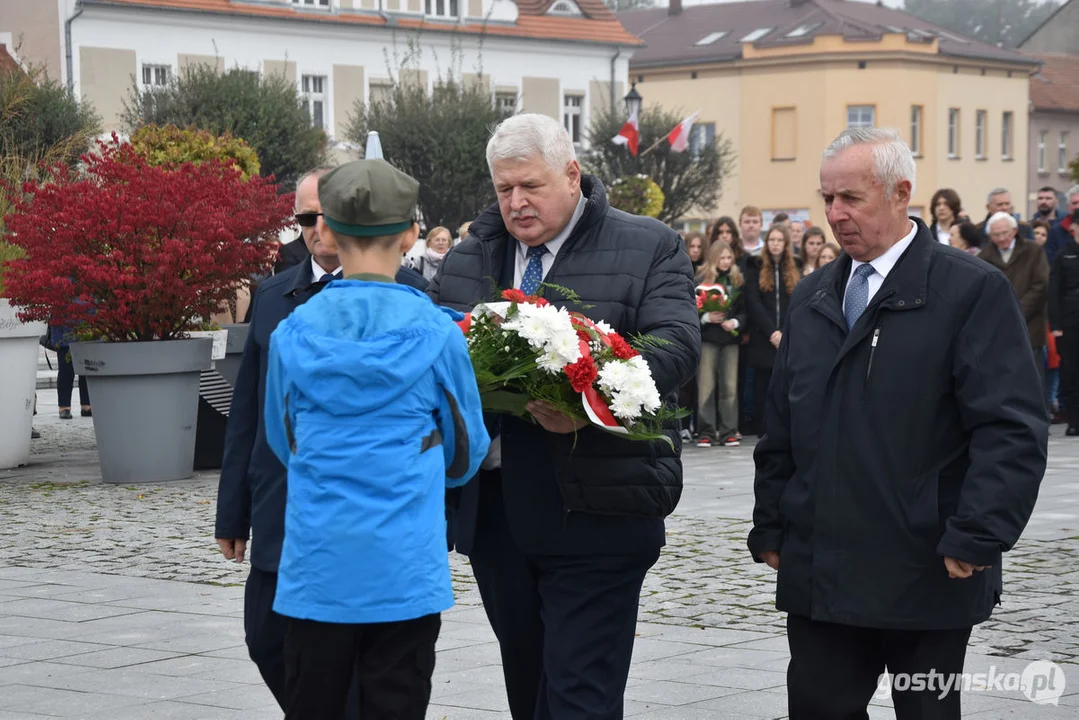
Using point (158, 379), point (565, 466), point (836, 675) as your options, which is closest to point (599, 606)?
point (565, 466)

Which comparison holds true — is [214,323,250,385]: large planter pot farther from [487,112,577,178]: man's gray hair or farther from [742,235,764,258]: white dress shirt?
[487,112,577,178]: man's gray hair

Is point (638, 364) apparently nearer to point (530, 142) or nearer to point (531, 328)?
point (531, 328)

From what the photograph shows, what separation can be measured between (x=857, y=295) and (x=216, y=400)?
9741mm

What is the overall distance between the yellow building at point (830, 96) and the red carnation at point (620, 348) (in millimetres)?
57267

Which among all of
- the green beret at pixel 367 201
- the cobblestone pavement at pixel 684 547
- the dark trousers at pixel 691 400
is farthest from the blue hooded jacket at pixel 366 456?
the dark trousers at pixel 691 400

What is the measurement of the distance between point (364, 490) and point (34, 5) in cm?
4284

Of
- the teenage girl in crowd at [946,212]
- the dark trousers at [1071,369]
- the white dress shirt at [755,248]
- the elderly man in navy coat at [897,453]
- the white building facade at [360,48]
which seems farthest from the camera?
the white building facade at [360,48]

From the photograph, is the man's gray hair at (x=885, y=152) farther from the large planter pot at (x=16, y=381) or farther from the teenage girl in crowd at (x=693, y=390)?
the teenage girl in crowd at (x=693, y=390)

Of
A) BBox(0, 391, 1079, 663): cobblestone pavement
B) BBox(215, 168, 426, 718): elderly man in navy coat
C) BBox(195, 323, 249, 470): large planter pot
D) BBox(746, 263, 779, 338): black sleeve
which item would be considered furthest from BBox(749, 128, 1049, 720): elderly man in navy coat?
BBox(746, 263, 779, 338): black sleeve

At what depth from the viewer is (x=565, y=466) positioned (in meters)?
4.62

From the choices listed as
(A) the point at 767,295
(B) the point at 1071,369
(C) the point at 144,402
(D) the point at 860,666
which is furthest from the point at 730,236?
(D) the point at 860,666

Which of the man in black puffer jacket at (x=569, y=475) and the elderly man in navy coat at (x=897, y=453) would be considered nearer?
the elderly man in navy coat at (x=897, y=453)

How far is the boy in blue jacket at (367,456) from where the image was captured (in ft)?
12.5

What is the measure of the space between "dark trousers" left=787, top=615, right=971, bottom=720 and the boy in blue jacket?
0.99 m
